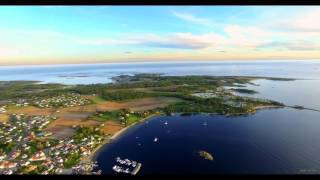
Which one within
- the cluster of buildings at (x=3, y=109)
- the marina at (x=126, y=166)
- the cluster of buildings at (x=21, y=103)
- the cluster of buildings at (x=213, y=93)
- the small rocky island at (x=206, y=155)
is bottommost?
the marina at (x=126, y=166)

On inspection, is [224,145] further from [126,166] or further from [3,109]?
[3,109]

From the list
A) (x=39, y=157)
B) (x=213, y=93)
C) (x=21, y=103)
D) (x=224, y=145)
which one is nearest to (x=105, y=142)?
(x=39, y=157)

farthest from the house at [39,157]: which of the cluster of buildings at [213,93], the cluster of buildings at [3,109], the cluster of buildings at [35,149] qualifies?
the cluster of buildings at [213,93]

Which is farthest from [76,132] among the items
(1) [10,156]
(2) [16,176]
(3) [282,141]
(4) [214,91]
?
(4) [214,91]

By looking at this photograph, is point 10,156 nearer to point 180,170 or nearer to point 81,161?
point 81,161

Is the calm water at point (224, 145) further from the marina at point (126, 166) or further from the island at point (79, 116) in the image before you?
the island at point (79, 116)
